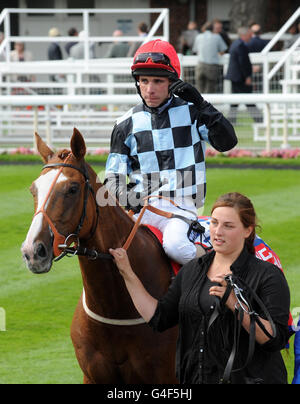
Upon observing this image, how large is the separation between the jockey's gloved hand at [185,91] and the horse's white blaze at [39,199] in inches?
32.8

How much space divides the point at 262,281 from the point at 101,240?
0.91m

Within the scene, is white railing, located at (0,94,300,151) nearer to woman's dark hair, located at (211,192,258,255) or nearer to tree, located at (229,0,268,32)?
woman's dark hair, located at (211,192,258,255)

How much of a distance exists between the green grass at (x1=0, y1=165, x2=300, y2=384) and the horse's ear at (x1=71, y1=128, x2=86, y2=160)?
5.92ft

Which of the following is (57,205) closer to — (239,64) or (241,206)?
(241,206)

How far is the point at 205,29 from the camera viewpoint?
17.3 metres

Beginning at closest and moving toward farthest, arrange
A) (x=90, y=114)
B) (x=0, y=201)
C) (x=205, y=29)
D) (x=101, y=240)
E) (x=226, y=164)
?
(x=101, y=240)
(x=0, y=201)
(x=226, y=164)
(x=90, y=114)
(x=205, y=29)

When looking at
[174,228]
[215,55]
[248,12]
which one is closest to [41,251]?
[174,228]

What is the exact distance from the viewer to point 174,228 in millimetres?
4320

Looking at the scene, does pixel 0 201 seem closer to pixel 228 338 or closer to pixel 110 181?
pixel 110 181

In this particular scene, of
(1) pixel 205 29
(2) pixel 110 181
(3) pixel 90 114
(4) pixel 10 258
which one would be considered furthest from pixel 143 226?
(1) pixel 205 29

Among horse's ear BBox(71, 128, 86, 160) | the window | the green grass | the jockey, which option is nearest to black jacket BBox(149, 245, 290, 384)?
horse's ear BBox(71, 128, 86, 160)

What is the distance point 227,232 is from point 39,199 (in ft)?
2.68

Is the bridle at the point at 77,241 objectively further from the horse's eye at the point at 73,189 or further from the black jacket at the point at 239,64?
the black jacket at the point at 239,64

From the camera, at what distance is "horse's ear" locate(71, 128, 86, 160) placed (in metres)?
3.76
